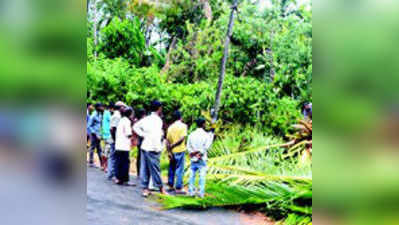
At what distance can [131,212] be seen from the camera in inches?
181

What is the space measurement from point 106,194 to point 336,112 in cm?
393

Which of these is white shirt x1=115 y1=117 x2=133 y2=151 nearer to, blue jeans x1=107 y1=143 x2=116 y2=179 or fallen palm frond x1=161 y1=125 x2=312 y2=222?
blue jeans x1=107 y1=143 x2=116 y2=179

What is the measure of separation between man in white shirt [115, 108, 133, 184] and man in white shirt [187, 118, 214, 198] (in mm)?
852

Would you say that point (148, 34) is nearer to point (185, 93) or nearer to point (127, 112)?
point (185, 93)

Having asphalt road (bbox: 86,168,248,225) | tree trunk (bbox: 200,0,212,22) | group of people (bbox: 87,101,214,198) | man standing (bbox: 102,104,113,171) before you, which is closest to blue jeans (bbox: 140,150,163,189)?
group of people (bbox: 87,101,214,198)

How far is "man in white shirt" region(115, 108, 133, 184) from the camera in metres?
5.01

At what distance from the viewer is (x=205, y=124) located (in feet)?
15.9

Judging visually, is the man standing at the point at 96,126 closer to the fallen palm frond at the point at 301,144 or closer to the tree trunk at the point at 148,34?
the tree trunk at the point at 148,34

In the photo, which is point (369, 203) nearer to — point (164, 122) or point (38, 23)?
point (38, 23)

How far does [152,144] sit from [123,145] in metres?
0.49

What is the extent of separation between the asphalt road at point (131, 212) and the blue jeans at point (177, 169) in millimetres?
383

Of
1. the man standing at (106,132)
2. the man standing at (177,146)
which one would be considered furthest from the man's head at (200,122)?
the man standing at (106,132)

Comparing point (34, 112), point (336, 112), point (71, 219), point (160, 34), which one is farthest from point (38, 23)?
point (160, 34)

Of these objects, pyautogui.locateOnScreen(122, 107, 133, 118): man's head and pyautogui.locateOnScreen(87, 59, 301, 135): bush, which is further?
pyautogui.locateOnScreen(122, 107, 133, 118): man's head
